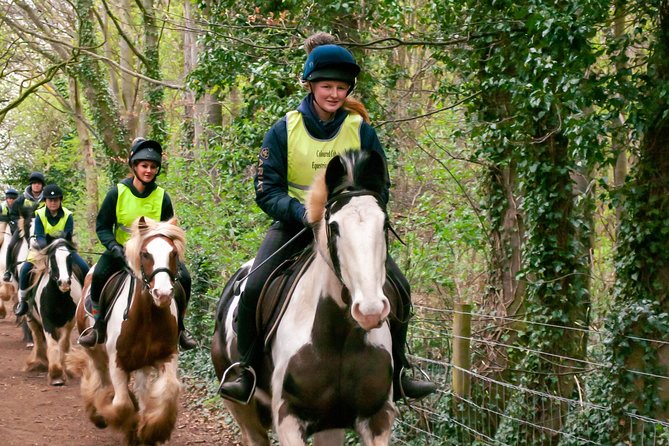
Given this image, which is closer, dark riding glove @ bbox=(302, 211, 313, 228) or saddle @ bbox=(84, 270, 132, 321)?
dark riding glove @ bbox=(302, 211, 313, 228)

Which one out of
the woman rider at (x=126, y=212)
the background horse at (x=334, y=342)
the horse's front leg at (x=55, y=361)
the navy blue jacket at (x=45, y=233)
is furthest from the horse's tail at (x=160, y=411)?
the navy blue jacket at (x=45, y=233)

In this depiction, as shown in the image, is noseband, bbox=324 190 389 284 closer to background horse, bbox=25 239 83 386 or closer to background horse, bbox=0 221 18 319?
background horse, bbox=25 239 83 386

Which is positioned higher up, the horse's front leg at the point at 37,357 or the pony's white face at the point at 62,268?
the pony's white face at the point at 62,268

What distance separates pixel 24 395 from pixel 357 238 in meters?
9.45

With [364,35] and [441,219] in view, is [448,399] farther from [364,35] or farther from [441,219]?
[364,35]

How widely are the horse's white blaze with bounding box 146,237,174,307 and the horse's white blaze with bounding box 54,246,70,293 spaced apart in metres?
4.79

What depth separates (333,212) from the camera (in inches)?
179

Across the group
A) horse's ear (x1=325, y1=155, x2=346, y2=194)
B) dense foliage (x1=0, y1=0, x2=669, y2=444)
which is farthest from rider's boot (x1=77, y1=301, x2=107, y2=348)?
horse's ear (x1=325, y1=155, x2=346, y2=194)

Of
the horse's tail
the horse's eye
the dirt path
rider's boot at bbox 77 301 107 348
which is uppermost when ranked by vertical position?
the horse's eye

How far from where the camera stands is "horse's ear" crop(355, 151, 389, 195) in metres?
4.70

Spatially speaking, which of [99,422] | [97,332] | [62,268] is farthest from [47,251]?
[97,332]

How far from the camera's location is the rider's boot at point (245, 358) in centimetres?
555

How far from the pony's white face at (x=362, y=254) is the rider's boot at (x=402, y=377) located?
3.26 feet

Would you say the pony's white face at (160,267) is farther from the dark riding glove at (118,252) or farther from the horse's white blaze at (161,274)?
the dark riding glove at (118,252)
